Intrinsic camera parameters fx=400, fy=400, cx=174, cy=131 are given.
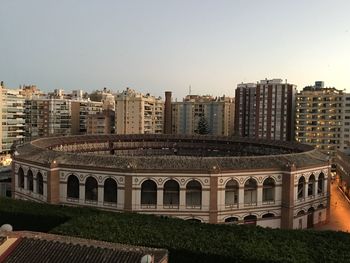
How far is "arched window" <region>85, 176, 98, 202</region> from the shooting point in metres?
45.7

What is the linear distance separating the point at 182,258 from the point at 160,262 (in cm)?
441

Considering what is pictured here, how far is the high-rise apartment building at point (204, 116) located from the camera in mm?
153250

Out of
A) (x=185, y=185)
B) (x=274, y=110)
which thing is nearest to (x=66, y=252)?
(x=185, y=185)

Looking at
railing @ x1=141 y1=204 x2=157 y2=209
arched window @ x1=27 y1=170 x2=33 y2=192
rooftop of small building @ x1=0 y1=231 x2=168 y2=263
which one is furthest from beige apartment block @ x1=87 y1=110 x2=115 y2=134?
rooftop of small building @ x1=0 y1=231 x2=168 y2=263

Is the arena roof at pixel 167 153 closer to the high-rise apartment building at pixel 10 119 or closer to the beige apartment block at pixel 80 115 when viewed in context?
the high-rise apartment building at pixel 10 119

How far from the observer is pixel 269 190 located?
155ft

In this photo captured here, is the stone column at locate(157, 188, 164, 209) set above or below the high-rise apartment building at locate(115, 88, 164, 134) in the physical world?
below

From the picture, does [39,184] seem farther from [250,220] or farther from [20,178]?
[250,220]

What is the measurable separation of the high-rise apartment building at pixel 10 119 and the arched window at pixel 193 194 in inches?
3204

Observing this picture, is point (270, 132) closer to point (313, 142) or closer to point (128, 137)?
point (313, 142)

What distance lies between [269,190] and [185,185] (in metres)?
10.5

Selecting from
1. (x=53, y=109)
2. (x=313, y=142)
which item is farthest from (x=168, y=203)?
(x=53, y=109)

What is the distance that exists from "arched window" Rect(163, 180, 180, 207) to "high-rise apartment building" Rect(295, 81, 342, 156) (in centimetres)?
7114

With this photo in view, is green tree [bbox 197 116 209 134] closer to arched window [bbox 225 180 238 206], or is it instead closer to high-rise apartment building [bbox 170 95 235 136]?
high-rise apartment building [bbox 170 95 235 136]
